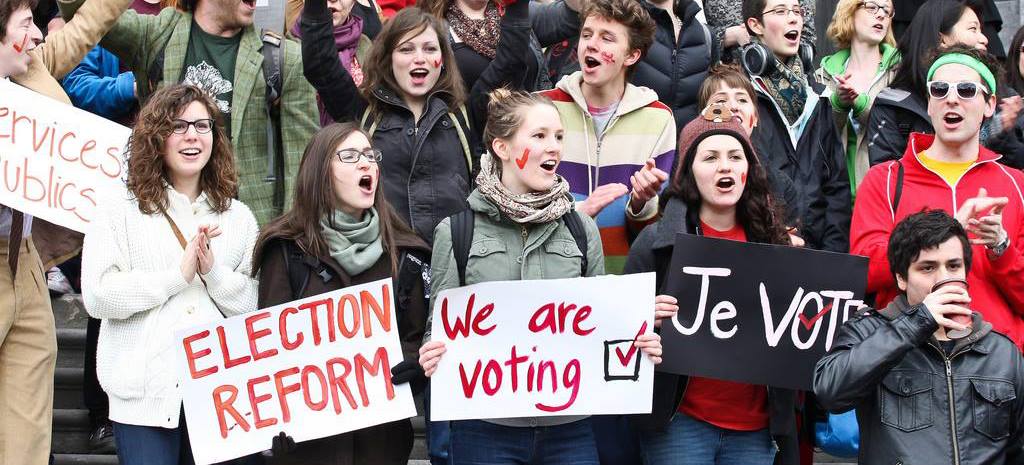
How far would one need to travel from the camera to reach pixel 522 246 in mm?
5758

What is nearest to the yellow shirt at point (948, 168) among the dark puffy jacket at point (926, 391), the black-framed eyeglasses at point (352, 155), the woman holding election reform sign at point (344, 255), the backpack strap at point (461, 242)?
the dark puffy jacket at point (926, 391)

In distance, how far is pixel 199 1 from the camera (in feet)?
24.2

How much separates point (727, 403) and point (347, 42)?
3.13 meters

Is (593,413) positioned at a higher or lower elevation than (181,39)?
lower

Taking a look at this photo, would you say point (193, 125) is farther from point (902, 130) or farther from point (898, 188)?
point (902, 130)

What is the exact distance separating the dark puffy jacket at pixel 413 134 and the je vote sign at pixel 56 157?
0.97 meters

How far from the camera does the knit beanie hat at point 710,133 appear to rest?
6.04 metres

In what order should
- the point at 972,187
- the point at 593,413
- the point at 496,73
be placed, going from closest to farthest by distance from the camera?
the point at 593,413 < the point at 972,187 < the point at 496,73

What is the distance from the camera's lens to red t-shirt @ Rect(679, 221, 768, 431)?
5.83m

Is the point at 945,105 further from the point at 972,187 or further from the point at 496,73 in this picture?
the point at 496,73

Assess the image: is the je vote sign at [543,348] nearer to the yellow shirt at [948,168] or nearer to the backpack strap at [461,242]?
the backpack strap at [461,242]

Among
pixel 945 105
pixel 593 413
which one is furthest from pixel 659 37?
pixel 593 413

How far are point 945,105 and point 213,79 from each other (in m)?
3.39

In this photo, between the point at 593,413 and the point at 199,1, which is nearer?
the point at 593,413
